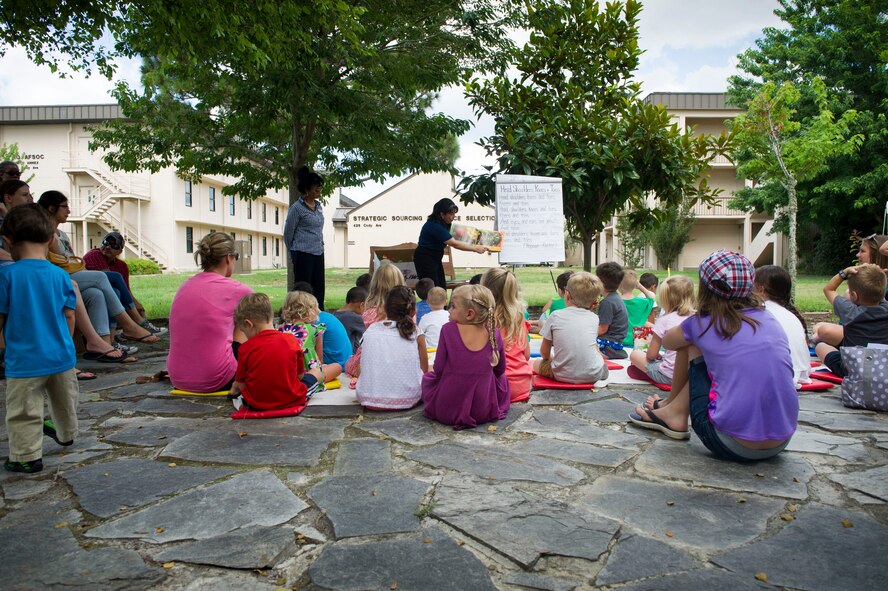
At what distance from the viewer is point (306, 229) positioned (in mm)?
6703

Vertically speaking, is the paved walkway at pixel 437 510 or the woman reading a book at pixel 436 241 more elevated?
the woman reading a book at pixel 436 241

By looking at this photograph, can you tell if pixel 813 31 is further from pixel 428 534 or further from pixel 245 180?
pixel 428 534

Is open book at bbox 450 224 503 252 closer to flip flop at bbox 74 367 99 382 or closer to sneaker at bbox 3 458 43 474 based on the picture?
flip flop at bbox 74 367 99 382

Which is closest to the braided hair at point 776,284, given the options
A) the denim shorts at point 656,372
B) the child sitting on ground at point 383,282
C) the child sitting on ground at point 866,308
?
the child sitting on ground at point 866,308

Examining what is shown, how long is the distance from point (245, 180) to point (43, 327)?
8305 mm

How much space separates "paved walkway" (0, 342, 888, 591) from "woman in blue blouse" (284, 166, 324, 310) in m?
3.13

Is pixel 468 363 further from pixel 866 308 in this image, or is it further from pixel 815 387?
pixel 866 308

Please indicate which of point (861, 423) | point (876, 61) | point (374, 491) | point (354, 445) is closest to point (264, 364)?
point (354, 445)

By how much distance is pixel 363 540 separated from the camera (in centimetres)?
218

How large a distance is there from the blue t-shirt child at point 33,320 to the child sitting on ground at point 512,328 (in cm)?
274

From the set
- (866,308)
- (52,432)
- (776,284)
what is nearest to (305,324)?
(52,432)

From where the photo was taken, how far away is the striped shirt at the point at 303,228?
6.60m

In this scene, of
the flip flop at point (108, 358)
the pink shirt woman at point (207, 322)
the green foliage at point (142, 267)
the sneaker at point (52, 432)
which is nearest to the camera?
the sneaker at point (52, 432)

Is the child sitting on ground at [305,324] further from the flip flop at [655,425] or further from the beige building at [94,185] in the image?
the beige building at [94,185]
